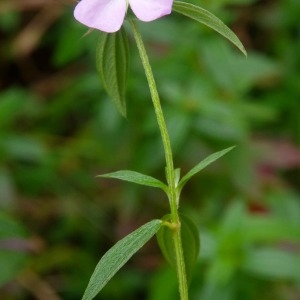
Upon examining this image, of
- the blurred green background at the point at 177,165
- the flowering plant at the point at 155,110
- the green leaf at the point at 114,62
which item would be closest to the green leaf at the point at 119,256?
the flowering plant at the point at 155,110

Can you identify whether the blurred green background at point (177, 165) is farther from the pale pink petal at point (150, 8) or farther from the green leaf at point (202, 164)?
the pale pink petal at point (150, 8)

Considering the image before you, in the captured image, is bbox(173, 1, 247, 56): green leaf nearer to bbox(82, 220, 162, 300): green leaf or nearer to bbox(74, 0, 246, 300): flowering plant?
bbox(74, 0, 246, 300): flowering plant

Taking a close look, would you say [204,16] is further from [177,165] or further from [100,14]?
[177,165]

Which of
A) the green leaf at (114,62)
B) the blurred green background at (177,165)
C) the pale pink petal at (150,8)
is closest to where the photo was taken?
the pale pink petal at (150,8)

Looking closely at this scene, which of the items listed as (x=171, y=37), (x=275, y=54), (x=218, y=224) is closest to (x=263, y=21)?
(x=275, y=54)

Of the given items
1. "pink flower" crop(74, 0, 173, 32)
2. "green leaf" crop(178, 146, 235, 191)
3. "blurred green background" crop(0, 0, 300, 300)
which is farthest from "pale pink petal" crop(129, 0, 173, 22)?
"blurred green background" crop(0, 0, 300, 300)
